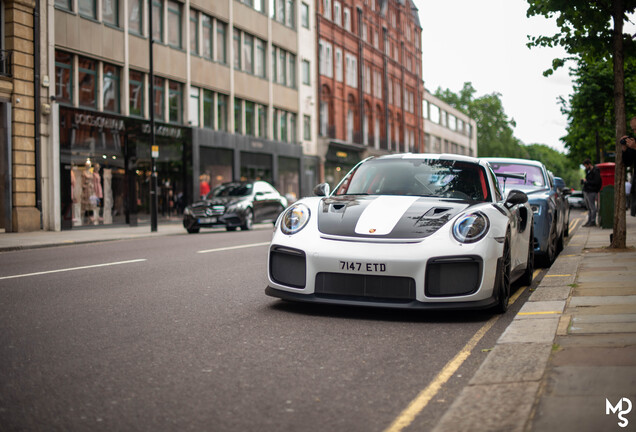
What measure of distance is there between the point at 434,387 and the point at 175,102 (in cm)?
2998

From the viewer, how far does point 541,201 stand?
10.4 meters

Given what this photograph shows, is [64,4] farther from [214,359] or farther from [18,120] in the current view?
[214,359]

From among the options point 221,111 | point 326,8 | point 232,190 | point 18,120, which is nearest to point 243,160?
point 221,111

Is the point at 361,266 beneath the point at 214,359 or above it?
above

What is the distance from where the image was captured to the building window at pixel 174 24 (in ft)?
106

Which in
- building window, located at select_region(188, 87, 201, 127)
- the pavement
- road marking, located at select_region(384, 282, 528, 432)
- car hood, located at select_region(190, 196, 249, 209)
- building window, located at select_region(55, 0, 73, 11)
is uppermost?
building window, located at select_region(55, 0, 73, 11)

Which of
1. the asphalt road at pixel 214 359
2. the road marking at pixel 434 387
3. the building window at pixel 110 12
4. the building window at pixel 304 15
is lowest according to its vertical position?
the road marking at pixel 434 387

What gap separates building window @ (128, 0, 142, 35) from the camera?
29.5 metres

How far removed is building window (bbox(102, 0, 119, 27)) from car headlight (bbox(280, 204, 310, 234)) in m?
23.7

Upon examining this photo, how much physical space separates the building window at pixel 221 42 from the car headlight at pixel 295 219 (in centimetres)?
3044

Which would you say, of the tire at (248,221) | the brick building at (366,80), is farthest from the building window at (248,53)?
the tire at (248,221)

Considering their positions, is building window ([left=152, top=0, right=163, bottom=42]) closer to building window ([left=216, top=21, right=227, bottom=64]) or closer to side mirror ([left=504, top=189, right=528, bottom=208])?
building window ([left=216, top=21, right=227, bottom=64])

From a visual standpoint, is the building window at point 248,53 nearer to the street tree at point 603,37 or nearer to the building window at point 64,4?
the building window at point 64,4

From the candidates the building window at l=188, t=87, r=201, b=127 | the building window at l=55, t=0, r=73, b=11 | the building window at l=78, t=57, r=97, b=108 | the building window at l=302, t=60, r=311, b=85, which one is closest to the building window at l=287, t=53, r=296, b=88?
the building window at l=302, t=60, r=311, b=85
